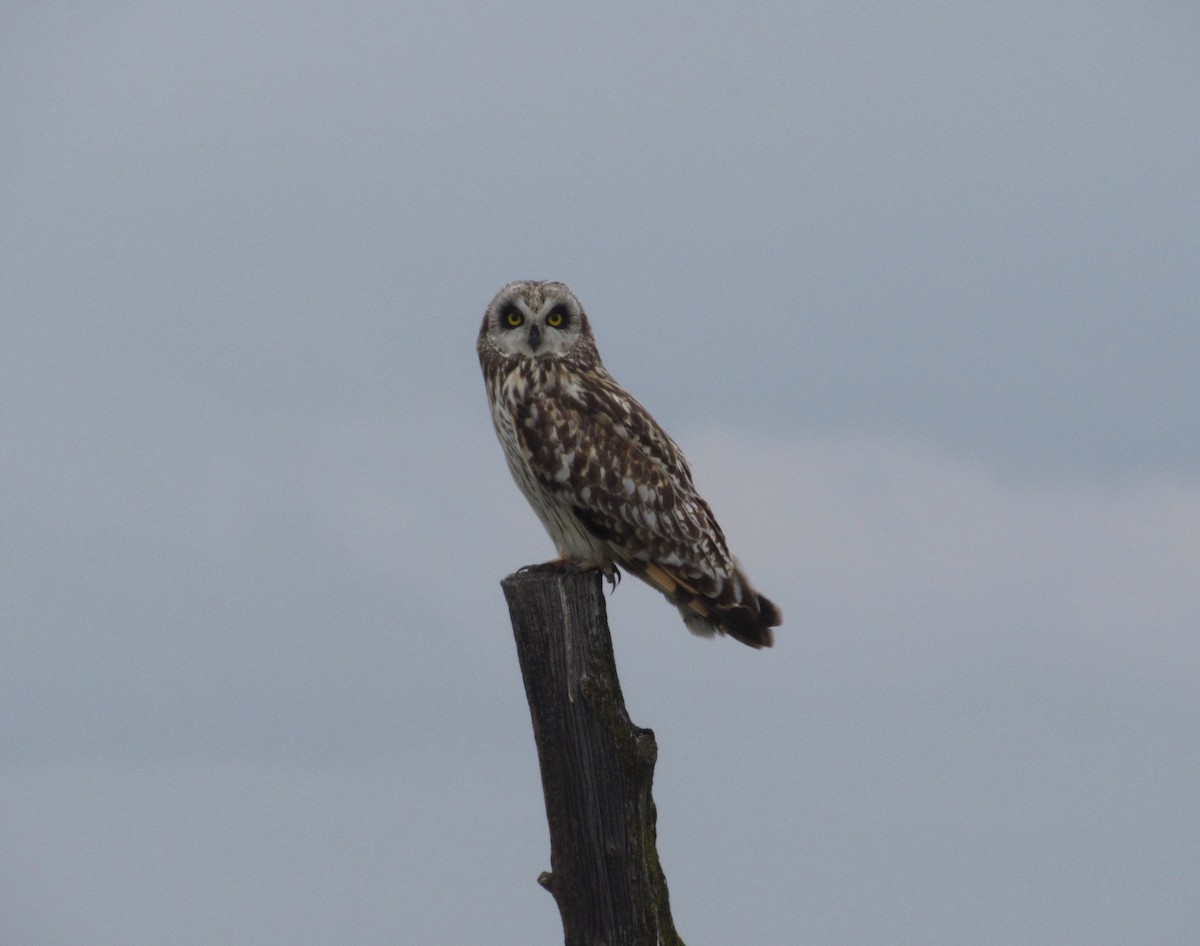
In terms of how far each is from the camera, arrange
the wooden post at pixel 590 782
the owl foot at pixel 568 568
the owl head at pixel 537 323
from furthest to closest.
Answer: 1. the owl head at pixel 537 323
2. the owl foot at pixel 568 568
3. the wooden post at pixel 590 782

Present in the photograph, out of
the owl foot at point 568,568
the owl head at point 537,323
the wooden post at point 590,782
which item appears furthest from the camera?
the owl head at point 537,323

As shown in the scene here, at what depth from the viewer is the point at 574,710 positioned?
18.5 feet

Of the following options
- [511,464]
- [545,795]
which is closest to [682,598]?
[511,464]

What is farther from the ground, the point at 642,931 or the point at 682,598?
the point at 682,598

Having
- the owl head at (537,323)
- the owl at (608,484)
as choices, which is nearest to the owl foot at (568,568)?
the owl at (608,484)

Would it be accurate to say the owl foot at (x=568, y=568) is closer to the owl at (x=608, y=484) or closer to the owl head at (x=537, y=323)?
the owl at (x=608, y=484)

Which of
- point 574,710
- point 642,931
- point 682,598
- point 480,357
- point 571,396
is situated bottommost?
point 642,931

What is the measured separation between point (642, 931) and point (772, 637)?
201 centimetres

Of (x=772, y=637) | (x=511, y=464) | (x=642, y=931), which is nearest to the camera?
(x=642, y=931)

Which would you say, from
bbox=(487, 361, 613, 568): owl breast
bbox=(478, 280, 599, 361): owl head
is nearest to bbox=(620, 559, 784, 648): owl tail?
bbox=(487, 361, 613, 568): owl breast

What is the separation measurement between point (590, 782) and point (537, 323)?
290 centimetres

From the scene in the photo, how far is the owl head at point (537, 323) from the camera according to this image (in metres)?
7.57

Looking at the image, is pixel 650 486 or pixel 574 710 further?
pixel 650 486

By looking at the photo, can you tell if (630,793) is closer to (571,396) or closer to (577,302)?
(571,396)
